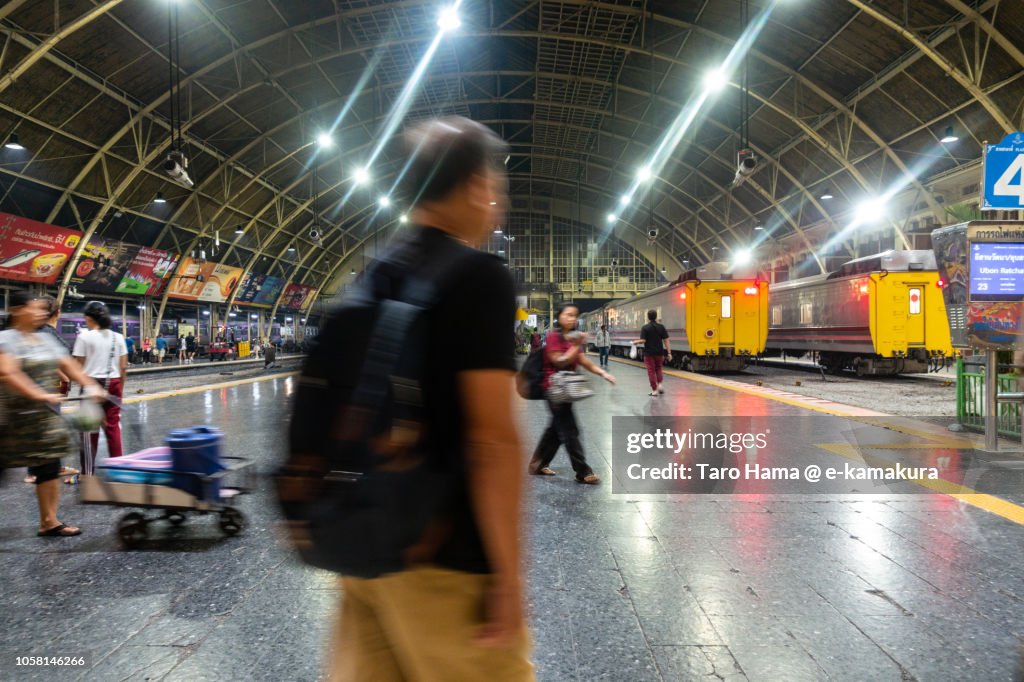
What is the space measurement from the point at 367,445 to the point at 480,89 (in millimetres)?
29095

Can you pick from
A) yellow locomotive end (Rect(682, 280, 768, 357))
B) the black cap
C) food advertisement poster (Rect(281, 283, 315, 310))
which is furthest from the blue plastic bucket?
food advertisement poster (Rect(281, 283, 315, 310))

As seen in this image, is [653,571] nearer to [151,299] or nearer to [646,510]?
[646,510]

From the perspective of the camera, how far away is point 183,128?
21.1 meters

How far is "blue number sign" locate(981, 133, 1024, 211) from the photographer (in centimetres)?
610

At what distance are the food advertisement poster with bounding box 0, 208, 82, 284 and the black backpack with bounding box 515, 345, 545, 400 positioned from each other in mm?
23181

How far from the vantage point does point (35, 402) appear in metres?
3.68

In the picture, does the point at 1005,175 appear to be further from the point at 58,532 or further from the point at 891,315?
the point at 891,315

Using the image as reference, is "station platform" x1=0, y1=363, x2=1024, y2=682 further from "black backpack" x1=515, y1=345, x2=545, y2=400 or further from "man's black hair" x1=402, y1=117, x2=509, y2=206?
"man's black hair" x1=402, y1=117, x2=509, y2=206

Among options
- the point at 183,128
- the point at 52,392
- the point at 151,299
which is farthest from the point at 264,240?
the point at 52,392

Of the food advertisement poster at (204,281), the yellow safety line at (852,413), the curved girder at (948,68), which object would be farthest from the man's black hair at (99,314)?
the food advertisement poster at (204,281)

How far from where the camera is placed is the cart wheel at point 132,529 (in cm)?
Answer: 389

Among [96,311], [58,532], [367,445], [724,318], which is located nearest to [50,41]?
[96,311]

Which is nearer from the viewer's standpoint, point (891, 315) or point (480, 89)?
point (891, 315)

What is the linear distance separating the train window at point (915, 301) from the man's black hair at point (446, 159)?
17748 mm
